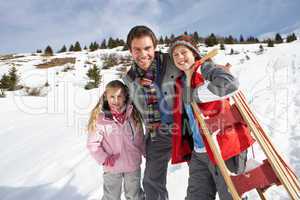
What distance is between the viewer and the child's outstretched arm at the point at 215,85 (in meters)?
Answer: 1.95

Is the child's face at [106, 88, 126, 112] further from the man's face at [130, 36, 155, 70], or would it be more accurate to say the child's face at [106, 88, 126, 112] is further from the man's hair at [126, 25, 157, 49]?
the man's hair at [126, 25, 157, 49]

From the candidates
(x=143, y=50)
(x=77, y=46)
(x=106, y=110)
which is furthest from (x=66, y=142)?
(x=77, y=46)

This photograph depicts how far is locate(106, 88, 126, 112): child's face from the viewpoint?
2881 mm

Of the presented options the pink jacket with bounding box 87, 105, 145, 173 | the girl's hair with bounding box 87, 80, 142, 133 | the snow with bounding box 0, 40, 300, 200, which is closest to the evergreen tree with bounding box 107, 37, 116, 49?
the snow with bounding box 0, 40, 300, 200

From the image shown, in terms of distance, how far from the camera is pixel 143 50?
2615 millimetres

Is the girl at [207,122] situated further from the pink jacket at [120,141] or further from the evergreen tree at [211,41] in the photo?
the evergreen tree at [211,41]

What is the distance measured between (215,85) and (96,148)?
1.43 meters

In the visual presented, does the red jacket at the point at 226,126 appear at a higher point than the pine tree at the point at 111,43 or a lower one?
lower

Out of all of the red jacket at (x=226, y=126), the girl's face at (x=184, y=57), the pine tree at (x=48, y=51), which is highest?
the pine tree at (x=48, y=51)

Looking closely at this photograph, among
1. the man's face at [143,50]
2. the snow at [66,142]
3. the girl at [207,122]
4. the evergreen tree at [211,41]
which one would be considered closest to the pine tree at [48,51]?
the evergreen tree at [211,41]

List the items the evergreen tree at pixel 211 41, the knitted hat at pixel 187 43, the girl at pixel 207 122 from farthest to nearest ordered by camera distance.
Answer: the evergreen tree at pixel 211 41 → the knitted hat at pixel 187 43 → the girl at pixel 207 122

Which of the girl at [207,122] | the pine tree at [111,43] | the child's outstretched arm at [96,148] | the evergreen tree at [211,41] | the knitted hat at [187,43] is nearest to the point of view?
the girl at [207,122]

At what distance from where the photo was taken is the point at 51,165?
4320 millimetres

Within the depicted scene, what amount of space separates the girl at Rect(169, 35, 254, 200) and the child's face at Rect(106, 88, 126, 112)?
62 cm
